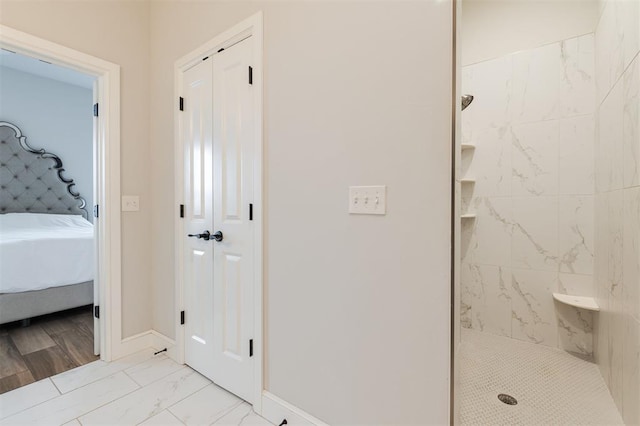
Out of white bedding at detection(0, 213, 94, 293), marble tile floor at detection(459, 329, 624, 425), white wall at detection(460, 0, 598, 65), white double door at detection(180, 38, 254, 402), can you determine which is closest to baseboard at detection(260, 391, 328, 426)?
white double door at detection(180, 38, 254, 402)

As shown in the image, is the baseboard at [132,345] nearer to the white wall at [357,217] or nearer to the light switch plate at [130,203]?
the light switch plate at [130,203]

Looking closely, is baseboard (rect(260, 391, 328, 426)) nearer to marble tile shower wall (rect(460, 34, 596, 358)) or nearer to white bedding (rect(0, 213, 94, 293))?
marble tile shower wall (rect(460, 34, 596, 358))

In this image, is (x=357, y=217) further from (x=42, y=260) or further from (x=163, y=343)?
(x=42, y=260)

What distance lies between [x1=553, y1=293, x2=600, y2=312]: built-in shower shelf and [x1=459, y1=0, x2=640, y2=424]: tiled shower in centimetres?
3

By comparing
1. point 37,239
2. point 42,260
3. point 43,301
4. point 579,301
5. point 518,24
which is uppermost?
point 518,24

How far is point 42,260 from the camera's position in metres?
2.60

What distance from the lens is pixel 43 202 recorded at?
13.1 ft

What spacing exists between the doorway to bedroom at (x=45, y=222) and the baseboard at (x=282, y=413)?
1.49 meters

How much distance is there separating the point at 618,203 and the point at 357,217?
4.96 ft

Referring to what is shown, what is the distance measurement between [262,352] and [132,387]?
3.04 feet

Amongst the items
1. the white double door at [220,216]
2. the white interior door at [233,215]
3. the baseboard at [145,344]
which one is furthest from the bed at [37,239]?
the white interior door at [233,215]

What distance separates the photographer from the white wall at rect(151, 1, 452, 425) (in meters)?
1.05

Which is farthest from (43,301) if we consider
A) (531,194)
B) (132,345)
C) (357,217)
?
(531,194)

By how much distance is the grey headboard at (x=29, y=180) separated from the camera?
12.2ft
